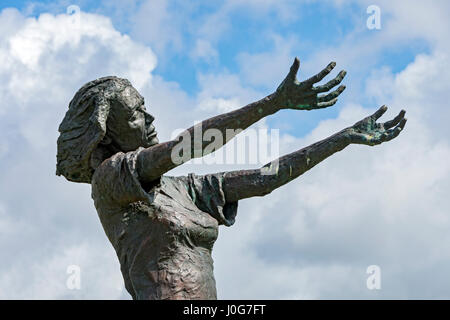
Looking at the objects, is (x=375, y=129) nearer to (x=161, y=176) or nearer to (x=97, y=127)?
(x=161, y=176)

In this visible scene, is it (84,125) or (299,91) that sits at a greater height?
(84,125)

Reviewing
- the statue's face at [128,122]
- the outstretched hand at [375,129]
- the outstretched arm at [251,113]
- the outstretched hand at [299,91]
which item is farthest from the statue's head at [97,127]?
the outstretched hand at [375,129]

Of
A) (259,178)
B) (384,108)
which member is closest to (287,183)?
(259,178)

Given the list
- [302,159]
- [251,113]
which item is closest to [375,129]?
[302,159]

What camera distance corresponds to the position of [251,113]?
8695mm

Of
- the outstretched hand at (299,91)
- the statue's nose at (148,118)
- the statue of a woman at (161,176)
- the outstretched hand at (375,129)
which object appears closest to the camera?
the outstretched hand at (299,91)

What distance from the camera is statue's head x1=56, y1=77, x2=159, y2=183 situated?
9.55 m

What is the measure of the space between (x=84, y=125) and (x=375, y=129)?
2433mm

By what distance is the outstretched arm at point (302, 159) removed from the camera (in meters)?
9.47

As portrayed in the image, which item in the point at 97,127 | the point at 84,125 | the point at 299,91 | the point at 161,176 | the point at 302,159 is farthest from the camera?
the point at 302,159

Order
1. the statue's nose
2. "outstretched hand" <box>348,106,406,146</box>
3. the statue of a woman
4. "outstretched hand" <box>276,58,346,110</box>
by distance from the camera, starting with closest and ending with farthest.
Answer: "outstretched hand" <box>276,58,346,110</box>, the statue of a woman, "outstretched hand" <box>348,106,406,146</box>, the statue's nose

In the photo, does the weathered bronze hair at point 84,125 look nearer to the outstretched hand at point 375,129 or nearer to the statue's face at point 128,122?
the statue's face at point 128,122

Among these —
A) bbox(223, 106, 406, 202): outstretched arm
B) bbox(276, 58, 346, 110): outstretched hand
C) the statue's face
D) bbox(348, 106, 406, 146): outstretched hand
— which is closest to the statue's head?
A: the statue's face

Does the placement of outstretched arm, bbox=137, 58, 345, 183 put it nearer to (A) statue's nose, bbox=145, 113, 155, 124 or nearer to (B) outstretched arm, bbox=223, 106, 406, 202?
(B) outstretched arm, bbox=223, 106, 406, 202
